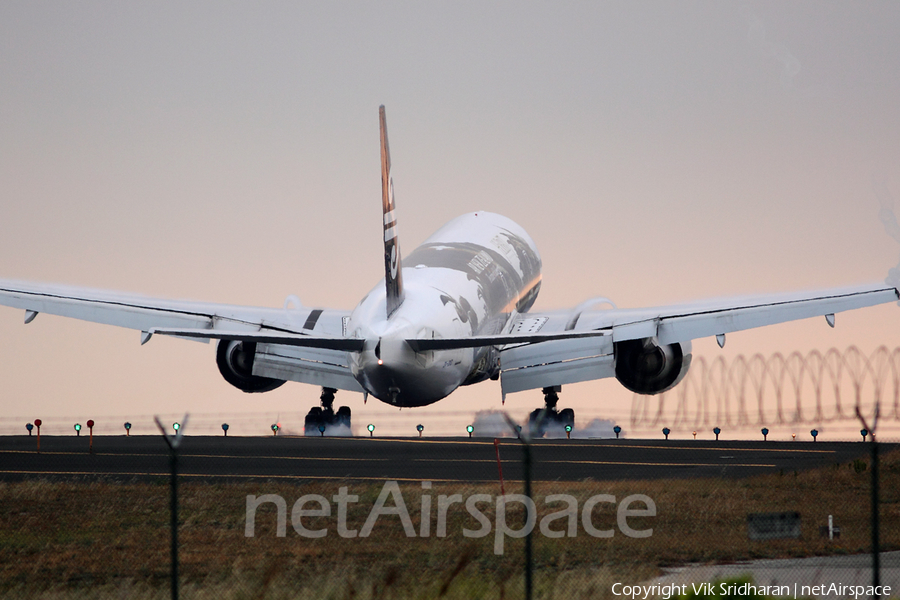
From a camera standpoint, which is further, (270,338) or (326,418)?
(326,418)

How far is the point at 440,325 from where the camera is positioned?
108ft

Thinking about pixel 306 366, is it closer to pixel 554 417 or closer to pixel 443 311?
pixel 443 311

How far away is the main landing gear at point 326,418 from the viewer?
43.5m

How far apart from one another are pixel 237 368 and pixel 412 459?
859 cm

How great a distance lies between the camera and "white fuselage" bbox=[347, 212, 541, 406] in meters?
31.8

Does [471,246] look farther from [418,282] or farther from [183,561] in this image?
[183,561]

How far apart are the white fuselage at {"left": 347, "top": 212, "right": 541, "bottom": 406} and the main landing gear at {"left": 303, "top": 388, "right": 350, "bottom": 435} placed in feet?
18.2

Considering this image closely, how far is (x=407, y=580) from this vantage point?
18406 millimetres

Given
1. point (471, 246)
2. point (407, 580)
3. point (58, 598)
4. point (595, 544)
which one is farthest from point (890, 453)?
point (58, 598)

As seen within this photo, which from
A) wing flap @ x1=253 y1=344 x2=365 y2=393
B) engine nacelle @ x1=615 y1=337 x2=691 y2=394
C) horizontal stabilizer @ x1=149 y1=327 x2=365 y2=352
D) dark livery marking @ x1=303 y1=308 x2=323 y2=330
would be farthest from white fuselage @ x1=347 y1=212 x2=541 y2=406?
engine nacelle @ x1=615 y1=337 x2=691 y2=394

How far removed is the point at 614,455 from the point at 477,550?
17.3m

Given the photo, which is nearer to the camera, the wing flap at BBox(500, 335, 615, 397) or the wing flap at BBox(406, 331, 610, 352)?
the wing flap at BBox(406, 331, 610, 352)

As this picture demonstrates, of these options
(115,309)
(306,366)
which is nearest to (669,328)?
(306,366)

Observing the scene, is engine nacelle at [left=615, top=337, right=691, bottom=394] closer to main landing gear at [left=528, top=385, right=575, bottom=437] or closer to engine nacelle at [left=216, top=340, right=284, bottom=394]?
main landing gear at [left=528, top=385, right=575, bottom=437]
